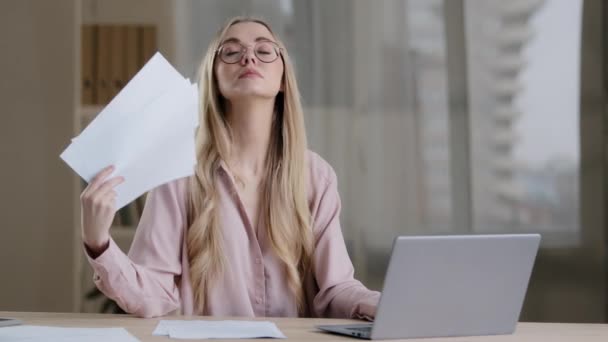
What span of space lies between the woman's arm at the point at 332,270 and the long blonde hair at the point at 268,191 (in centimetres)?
3

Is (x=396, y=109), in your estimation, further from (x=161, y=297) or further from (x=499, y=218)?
(x=161, y=297)

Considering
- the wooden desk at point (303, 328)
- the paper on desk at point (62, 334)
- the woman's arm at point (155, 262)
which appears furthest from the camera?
the woman's arm at point (155, 262)

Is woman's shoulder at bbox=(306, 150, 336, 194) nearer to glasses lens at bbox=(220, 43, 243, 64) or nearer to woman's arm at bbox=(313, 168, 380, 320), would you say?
woman's arm at bbox=(313, 168, 380, 320)

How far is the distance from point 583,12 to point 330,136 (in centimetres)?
107

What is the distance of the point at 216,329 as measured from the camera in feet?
5.05

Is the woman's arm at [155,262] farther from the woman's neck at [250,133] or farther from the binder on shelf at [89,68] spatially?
the binder on shelf at [89,68]

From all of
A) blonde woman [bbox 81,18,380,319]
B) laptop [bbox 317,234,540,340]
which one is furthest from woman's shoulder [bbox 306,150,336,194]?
laptop [bbox 317,234,540,340]

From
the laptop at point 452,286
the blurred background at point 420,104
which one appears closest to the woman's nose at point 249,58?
the laptop at point 452,286

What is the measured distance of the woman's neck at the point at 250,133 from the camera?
199 cm

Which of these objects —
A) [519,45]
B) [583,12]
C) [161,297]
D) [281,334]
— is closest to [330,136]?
[519,45]

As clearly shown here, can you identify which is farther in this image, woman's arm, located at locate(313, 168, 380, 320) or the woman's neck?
the woman's neck

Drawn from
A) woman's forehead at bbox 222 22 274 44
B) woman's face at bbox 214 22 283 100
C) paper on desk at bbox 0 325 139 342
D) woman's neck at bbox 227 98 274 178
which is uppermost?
woman's forehead at bbox 222 22 274 44

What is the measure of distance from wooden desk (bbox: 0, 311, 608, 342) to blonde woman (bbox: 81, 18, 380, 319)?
14 centimetres

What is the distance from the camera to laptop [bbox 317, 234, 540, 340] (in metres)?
1.41
